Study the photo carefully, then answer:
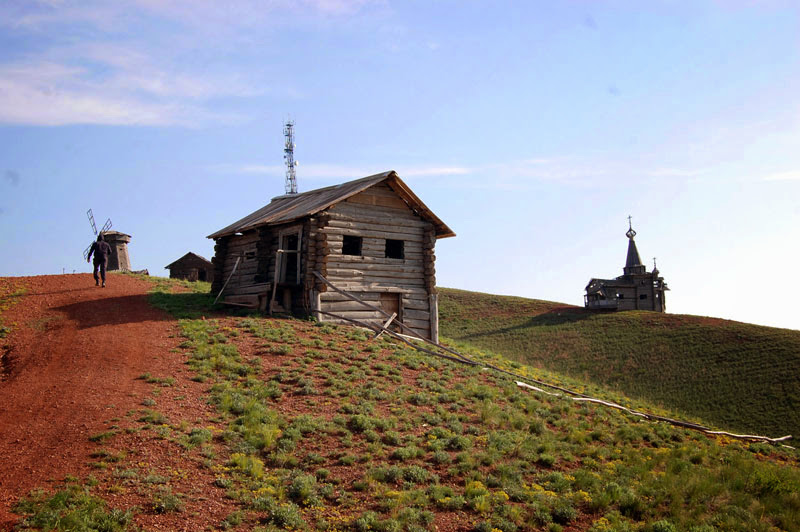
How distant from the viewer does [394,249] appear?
26.9 m

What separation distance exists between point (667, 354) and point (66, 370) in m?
31.5

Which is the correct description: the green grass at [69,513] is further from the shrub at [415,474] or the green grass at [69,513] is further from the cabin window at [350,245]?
the cabin window at [350,245]

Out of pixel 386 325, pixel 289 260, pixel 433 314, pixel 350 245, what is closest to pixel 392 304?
pixel 386 325

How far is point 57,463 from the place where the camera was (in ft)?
33.8

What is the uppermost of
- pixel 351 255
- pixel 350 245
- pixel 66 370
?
pixel 350 245

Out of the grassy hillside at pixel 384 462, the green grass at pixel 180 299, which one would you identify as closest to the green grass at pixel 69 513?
the grassy hillside at pixel 384 462

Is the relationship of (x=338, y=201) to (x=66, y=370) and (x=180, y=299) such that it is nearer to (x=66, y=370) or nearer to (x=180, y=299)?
(x=180, y=299)

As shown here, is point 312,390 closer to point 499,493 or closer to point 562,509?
point 499,493

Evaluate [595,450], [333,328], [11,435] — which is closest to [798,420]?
[595,450]

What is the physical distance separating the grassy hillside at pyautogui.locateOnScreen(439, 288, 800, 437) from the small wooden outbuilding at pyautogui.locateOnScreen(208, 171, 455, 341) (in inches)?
482

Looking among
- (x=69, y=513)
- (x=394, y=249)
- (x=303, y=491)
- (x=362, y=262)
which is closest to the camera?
(x=69, y=513)

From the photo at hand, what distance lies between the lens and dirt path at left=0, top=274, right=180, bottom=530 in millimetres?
10438

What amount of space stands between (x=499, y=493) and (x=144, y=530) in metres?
6.22

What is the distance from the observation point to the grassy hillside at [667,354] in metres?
27.4
